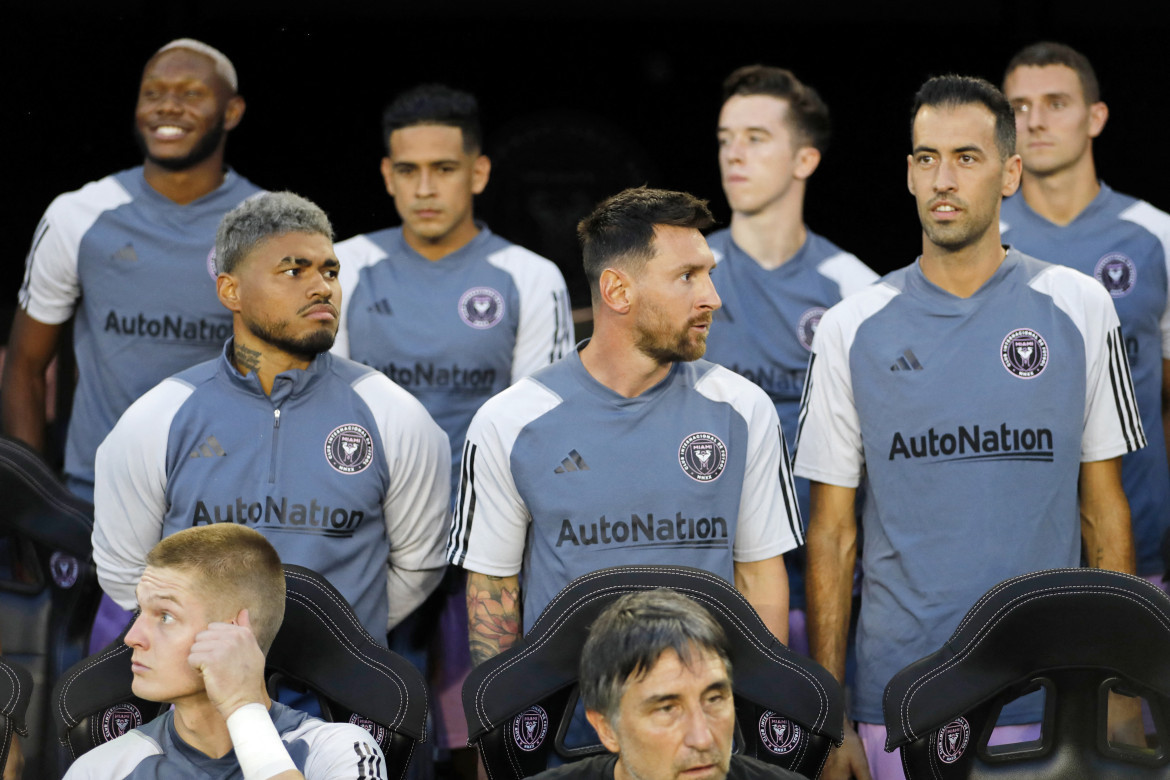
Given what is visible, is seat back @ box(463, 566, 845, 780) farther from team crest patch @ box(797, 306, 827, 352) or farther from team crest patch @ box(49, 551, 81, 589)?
team crest patch @ box(797, 306, 827, 352)

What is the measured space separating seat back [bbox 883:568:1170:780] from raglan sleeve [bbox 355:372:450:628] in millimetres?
1049

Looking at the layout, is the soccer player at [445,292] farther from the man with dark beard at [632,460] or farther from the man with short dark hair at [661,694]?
the man with short dark hair at [661,694]

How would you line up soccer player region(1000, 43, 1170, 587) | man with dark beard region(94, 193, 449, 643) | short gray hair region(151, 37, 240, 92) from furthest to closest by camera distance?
short gray hair region(151, 37, 240, 92) → soccer player region(1000, 43, 1170, 587) → man with dark beard region(94, 193, 449, 643)

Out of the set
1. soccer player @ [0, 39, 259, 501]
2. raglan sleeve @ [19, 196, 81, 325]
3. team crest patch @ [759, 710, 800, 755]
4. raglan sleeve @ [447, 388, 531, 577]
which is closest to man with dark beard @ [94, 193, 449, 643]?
raglan sleeve @ [447, 388, 531, 577]

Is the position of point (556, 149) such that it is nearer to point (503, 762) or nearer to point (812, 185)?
point (812, 185)

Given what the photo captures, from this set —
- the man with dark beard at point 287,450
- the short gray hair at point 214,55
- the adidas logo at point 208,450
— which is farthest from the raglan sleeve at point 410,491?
the short gray hair at point 214,55

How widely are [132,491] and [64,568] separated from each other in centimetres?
41

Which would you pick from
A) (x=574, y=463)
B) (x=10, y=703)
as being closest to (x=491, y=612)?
(x=574, y=463)

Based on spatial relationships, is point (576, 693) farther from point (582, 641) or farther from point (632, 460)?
point (632, 460)

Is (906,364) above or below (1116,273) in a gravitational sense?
below

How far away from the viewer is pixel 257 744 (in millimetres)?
2164

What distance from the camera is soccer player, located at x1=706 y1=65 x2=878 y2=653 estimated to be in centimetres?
356

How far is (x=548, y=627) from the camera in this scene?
234 cm

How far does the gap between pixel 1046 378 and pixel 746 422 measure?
2.08ft
